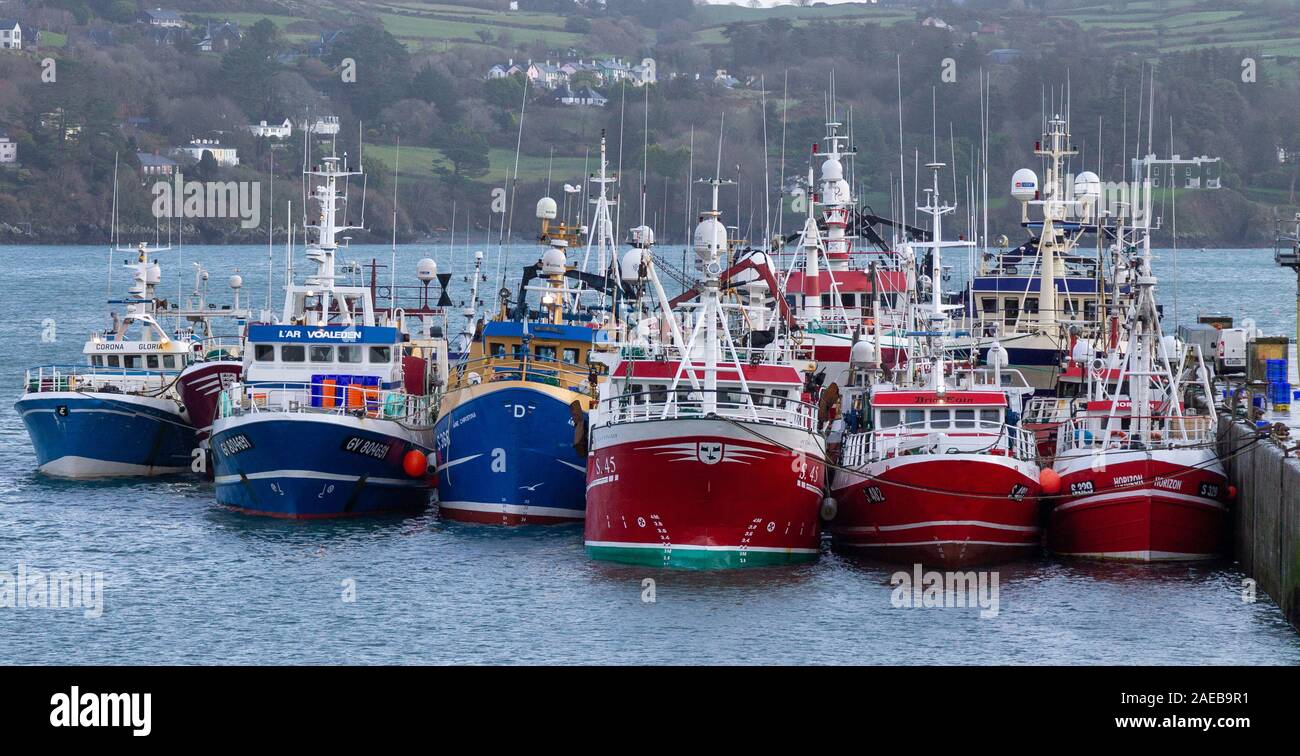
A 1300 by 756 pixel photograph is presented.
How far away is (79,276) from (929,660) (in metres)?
162

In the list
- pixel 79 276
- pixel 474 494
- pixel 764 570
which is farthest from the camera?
pixel 79 276

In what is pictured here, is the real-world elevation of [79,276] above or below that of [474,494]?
above

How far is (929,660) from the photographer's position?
3662cm

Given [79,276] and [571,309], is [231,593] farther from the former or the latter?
[79,276]

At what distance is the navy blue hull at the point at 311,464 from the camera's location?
50625 mm

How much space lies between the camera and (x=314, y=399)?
5244 centimetres

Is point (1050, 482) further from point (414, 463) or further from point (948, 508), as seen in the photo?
point (414, 463)

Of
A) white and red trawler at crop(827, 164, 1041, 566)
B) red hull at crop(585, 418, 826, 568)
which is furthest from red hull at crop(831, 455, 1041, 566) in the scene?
red hull at crop(585, 418, 826, 568)

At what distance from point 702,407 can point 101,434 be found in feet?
79.8

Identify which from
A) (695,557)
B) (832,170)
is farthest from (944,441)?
(832,170)

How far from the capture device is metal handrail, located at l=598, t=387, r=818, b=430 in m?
42.8

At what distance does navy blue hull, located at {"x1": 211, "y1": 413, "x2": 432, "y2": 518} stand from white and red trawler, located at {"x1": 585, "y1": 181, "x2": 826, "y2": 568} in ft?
28.4

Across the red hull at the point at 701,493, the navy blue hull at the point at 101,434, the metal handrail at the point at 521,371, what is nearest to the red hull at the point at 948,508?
the red hull at the point at 701,493
